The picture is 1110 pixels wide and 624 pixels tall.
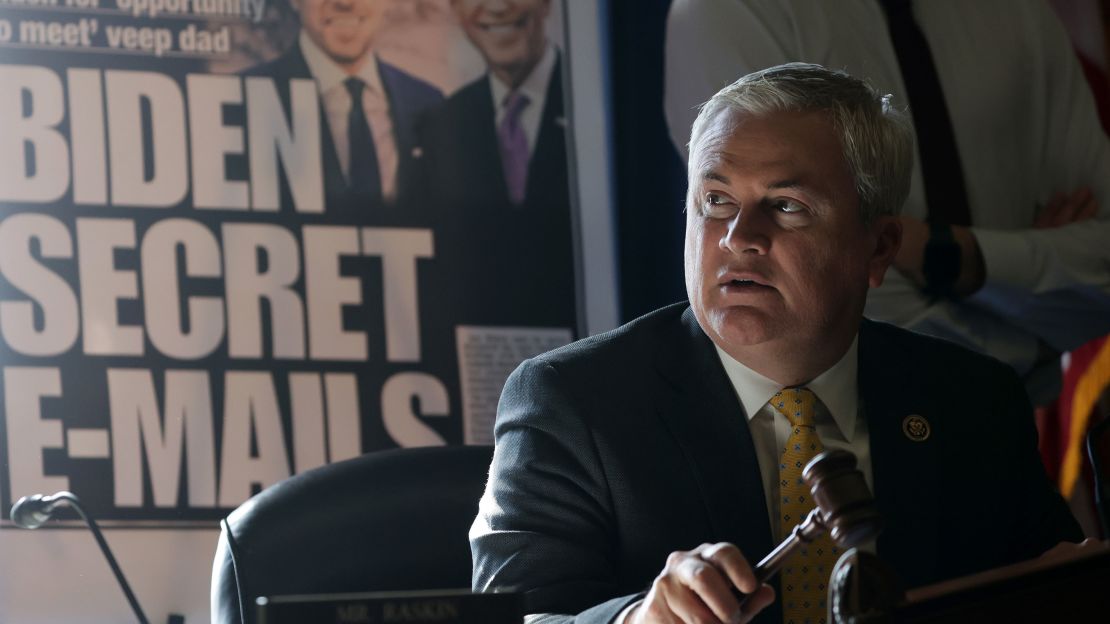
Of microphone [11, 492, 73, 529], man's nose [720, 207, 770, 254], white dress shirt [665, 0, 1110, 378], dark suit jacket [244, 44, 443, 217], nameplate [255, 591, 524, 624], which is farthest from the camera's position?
white dress shirt [665, 0, 1110, 378]

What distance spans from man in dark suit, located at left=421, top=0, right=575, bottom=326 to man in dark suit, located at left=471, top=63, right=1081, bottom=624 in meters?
0.93

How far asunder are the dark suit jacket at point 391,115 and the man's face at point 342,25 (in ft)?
0.16

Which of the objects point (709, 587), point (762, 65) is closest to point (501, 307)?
point (762, 65)

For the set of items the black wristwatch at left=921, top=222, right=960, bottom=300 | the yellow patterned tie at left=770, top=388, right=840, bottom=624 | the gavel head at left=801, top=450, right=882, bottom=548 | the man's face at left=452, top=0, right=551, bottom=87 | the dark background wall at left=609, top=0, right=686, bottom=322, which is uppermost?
the man's face at left=452, top=0, right=551, bottom=87

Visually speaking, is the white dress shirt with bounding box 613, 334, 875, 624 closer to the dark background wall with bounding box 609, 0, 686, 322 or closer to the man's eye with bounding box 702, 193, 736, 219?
the man's eye with bounding box 702, 193, 736, 219

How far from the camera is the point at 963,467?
1.84 m

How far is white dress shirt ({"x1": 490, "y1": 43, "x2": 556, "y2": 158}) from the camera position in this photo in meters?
2.80

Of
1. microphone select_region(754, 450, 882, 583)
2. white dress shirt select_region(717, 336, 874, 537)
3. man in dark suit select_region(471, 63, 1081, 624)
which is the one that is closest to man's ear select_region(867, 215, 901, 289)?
man in dark suit select_region(471, 63, 1081, 624)

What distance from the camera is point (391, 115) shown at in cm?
271

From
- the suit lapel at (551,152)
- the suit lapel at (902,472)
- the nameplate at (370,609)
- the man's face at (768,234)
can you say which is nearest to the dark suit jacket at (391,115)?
the suit lapel at (551,152)

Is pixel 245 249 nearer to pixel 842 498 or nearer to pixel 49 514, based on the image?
pixel 49 514

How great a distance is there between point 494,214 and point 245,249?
52 centimetres

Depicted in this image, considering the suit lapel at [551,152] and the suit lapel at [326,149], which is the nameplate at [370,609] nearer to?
the suit lapel at [326,149]

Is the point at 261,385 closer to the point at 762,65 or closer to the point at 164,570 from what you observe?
the point at 164,570
